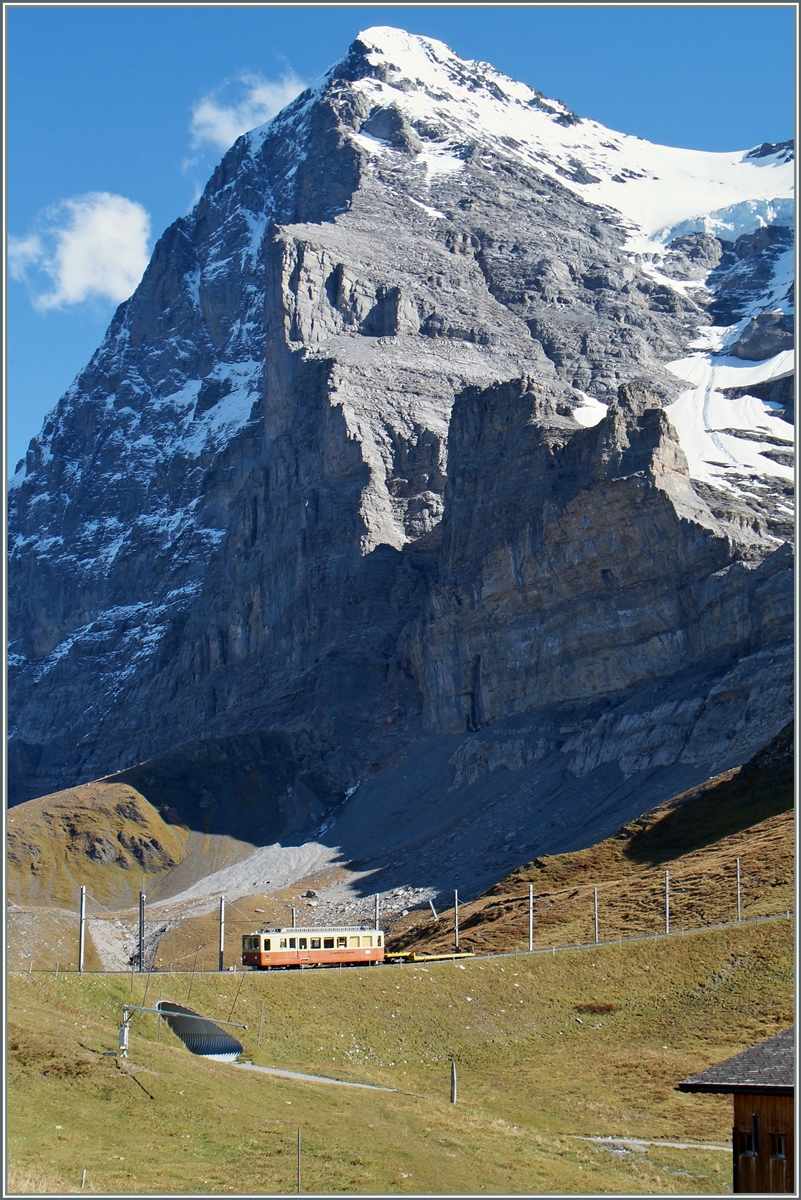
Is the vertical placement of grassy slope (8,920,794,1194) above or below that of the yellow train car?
below

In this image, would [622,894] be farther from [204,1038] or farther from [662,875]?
[204,1038]

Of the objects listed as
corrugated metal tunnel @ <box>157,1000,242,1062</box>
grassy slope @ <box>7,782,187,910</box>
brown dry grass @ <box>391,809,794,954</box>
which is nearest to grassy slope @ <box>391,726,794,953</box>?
brown dry grass @ <box>391,809,794,954</box>

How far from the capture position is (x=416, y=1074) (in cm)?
5206

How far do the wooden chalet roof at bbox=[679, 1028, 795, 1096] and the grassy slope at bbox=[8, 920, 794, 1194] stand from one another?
7.08 meters

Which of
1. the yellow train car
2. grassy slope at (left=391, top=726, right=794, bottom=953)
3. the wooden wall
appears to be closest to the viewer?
the wooden wall

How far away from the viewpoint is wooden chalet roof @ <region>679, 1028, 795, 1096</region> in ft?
89.4

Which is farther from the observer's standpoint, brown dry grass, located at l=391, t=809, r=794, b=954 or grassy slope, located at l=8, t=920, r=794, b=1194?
brown dry grass, located at l=391, t=809, r=794, b=954

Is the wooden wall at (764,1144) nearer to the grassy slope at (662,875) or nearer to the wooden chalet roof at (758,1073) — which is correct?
the wooden chalet roof at (758,1073)

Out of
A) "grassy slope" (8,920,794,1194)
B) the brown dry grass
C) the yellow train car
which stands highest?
the brown dry grass

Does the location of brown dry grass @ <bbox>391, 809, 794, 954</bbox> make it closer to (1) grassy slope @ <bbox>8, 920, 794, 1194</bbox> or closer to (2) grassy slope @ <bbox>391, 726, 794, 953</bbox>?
(2) grassy slope @ <bbox>391, 726, 794, 953</bbox>

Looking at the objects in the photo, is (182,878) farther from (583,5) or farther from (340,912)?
(583,5)

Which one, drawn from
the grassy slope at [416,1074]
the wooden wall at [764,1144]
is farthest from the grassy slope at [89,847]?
the wooden wall at [764,1144]

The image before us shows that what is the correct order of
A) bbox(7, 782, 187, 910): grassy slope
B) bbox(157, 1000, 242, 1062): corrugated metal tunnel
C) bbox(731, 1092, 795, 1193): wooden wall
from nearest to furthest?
bbox(731, 1092, 795, 1193): wooden wall, bbox(157, 1000, 242, 1062): corrugated metal tunnel, bbox(7, 782, 187, 910): grassy slope

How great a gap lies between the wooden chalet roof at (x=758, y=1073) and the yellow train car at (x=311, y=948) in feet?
133
